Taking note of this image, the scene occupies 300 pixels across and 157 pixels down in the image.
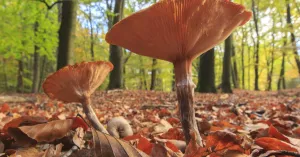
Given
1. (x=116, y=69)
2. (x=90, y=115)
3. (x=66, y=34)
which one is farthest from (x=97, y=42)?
(x=90, y=115)

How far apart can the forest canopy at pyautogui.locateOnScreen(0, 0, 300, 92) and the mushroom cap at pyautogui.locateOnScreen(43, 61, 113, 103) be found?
657 centimetres

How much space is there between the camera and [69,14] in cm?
816

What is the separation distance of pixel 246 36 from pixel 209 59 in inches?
697

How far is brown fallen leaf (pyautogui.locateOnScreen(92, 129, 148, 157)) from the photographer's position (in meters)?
0.84

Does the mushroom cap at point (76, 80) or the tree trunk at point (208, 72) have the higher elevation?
the tree trunk at point (208, 72)

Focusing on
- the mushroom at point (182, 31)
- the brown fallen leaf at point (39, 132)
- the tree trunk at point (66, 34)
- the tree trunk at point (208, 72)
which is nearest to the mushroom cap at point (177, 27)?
the mushroom at point (182, 31)

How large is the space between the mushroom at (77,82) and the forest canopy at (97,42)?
657 cm

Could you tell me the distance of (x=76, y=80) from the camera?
4.56 ft

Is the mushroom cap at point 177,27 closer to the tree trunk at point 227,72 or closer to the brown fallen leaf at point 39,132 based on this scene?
the brown fallen leaf at point 39,132

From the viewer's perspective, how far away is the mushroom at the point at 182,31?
0.95 metres

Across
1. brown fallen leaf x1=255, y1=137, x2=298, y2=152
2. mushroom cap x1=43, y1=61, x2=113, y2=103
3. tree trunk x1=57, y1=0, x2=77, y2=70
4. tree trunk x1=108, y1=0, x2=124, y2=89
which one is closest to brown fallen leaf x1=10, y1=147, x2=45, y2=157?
mushroom cap x1=43, y1=61, x2=113, y2=103

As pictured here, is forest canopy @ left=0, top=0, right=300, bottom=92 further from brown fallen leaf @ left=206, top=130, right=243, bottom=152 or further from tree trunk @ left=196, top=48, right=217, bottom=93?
brown fallen leaf @ left=206, top=130, right=243, bottom=152

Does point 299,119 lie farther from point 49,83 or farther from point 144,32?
point 49,83

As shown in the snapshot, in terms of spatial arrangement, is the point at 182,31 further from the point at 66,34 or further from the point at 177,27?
the point at 66,34
